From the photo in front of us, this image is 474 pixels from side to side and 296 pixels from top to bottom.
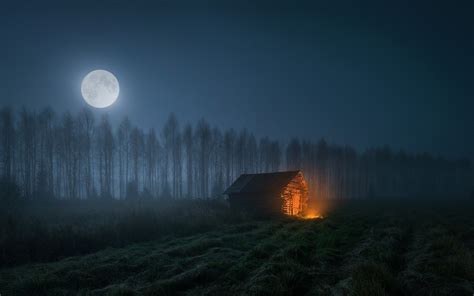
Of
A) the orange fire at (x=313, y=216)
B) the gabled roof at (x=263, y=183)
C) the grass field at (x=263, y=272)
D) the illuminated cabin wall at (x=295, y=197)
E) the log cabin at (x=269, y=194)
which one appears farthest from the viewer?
the gabled roof at (x=263, y=183)

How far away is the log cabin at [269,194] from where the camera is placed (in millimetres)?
34656

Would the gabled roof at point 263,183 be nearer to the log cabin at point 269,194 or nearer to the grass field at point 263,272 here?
the log cabin at point 269,194

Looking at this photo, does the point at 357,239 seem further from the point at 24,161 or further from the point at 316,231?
the point at 24,161

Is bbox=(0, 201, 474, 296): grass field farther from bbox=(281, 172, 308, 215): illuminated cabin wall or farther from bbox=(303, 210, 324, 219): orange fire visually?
bbox=(281, 172, 308, 215): illuminated cabin wall

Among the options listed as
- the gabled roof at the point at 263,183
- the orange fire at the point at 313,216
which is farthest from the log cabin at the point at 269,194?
the orange fire at the point at 313,216

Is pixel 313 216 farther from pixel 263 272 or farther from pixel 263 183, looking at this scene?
pixel 263 272

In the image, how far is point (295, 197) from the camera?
3856cm

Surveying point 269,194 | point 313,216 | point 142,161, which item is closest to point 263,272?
point 269,194

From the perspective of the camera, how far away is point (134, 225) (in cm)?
1970

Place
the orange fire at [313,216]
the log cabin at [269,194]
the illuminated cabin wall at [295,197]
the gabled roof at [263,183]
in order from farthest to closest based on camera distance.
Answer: the gabled roof at [263,183] → the illuminated cabin wall at [295,197] → the log cabin at [269,194] → the orange fire at [313,216]

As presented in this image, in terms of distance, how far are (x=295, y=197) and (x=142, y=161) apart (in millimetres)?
30271

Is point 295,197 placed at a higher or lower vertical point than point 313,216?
higher

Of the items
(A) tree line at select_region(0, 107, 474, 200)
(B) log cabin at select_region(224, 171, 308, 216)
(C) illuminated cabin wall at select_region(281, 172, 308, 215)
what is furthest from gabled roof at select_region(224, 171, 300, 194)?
(A) tree line at select_region(0, 107, 474, 200)

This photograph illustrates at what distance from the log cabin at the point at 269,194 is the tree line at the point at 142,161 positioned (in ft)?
55.5
